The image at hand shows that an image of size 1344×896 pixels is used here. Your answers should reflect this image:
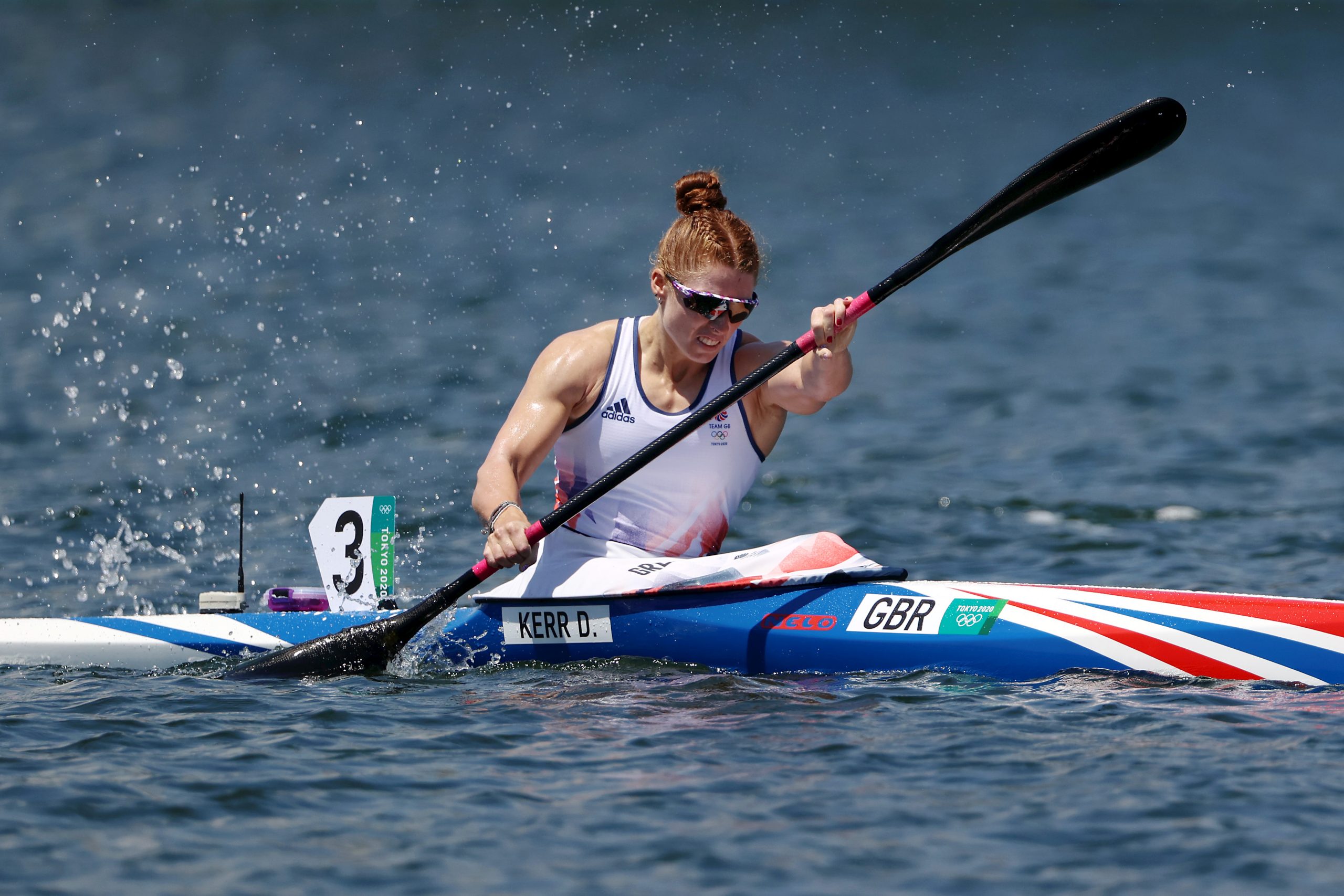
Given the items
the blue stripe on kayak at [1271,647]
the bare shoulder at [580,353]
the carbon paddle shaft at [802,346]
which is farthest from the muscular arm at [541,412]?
the blue stripe on kayak at [1271,647]

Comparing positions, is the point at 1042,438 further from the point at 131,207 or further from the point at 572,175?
the point at 131,207

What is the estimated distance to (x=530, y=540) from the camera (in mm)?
5047

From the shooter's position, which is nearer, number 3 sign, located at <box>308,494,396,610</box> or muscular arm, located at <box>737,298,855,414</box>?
muscular arm, located at <box>737,298,855,414</box>

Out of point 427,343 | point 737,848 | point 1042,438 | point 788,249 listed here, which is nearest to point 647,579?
point 737,848

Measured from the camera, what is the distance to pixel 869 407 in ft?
41.4

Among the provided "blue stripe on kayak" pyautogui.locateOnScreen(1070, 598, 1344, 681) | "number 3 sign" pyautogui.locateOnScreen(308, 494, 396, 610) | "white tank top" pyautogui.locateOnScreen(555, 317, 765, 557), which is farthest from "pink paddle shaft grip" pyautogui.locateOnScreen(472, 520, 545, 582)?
"blue stripe on kayak" pyautogui.locateOnScreen(1070, 598, 1344, 681)

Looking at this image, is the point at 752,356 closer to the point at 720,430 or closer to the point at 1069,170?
the point at 720,430

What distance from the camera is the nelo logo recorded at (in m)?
5.23

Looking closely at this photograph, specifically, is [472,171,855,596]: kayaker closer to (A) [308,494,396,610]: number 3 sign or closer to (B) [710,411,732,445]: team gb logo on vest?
(B) [710,411,732,445]: team gb logo on vest

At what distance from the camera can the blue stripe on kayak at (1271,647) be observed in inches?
191

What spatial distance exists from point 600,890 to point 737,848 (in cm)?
40

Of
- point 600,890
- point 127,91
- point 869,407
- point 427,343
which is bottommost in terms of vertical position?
point 600,890

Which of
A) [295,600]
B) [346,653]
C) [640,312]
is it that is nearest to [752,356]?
[346,653]

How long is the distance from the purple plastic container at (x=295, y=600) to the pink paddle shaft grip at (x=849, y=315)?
243 cm
